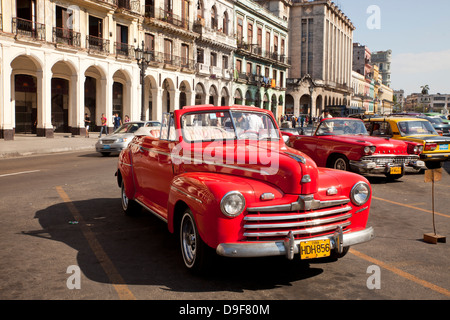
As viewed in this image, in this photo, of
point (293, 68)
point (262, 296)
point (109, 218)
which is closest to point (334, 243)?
point (262, 296)

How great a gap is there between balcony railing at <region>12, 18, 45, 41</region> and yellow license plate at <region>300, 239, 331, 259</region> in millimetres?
24815

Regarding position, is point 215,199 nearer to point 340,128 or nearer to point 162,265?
point 162,265

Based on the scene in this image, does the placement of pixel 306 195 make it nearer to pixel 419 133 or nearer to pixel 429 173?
pixel 429 173

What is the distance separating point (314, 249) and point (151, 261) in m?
1.83

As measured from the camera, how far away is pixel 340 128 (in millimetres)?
12031

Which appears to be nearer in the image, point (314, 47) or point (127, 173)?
point (127, 173)

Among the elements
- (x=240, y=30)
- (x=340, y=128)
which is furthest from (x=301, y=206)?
(x=240, y=30)

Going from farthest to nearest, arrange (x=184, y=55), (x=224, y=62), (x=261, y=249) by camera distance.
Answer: (x=224, y=62), (x=184, y=55), (x=261, y=249)

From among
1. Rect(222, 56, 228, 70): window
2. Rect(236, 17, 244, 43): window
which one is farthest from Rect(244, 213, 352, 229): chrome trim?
Rect(236, 17, 244, 43): window

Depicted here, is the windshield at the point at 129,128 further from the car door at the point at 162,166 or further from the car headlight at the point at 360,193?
the car headlight at the point at 360,193

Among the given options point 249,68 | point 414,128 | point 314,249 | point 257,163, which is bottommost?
point 314,249

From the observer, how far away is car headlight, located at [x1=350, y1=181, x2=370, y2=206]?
4648mm

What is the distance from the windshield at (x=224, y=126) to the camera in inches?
217

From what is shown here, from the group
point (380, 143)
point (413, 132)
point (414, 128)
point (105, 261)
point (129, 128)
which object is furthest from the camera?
point (129, 128)
